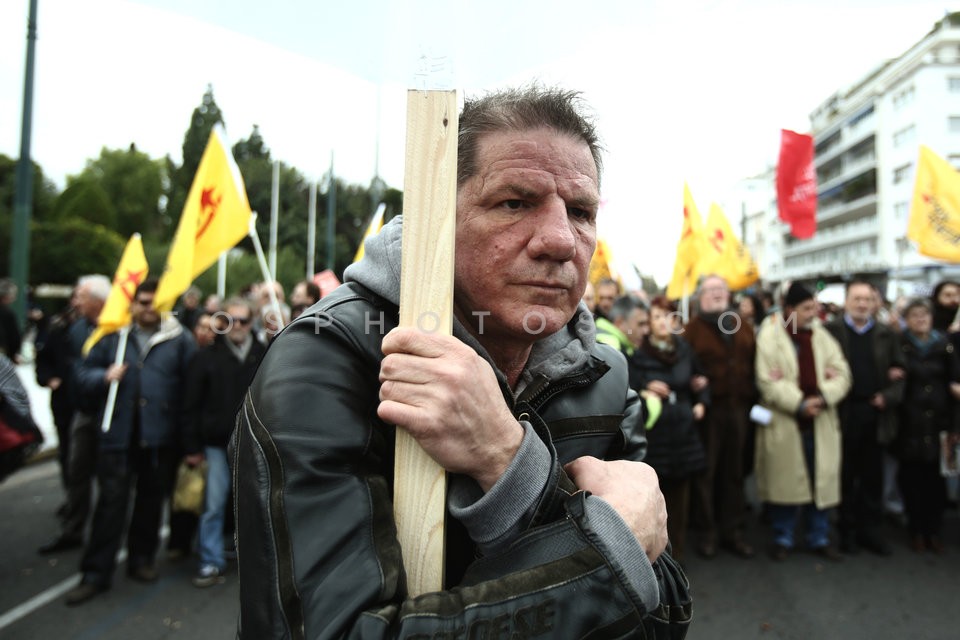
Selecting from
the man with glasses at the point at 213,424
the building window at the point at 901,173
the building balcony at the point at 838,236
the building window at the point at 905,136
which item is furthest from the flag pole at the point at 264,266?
the building window at the point at 901,173

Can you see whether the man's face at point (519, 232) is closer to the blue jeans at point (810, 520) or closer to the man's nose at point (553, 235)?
the man's nose at point (553, 235)

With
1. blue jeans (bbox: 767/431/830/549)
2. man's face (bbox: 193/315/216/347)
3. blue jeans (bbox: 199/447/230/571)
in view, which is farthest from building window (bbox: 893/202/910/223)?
blue jeans (bbox: 199/447/230/571)

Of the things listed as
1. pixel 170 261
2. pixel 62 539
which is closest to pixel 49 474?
pixel 62 539

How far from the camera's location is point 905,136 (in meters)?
47.5

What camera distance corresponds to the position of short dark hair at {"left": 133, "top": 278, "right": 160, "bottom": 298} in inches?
198

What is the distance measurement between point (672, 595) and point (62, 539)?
5.82m

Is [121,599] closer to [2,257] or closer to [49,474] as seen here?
[49,474]

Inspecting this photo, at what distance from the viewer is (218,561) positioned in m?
4.86

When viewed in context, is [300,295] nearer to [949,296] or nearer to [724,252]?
[724,252]

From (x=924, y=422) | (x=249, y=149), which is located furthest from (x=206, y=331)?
(x=924, y=422)

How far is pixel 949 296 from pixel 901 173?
51.0 m

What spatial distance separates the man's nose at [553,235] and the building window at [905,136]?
55.3 meters

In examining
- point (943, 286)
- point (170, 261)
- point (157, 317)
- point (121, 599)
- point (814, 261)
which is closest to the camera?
point (121, 599)

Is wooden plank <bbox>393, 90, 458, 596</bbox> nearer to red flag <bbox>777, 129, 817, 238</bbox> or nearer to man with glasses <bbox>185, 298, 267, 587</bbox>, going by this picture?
man with glasses <bbox>185, 298, 267, 587</bbox>
